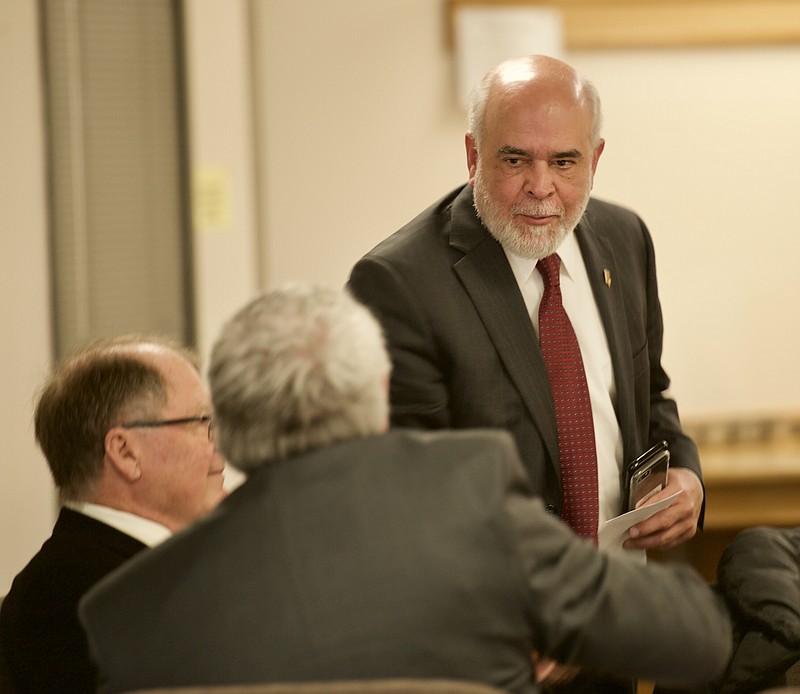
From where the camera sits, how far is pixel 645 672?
1251 millimetres

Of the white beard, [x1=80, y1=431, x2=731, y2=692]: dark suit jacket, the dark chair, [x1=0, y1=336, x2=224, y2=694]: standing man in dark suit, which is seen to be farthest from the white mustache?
the dark chair

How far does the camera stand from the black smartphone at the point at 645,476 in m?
1.83

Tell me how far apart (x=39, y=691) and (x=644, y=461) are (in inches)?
39.3

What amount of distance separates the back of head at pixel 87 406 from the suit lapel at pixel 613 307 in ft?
2.51

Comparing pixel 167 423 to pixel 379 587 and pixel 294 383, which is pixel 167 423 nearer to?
pixel 294 383

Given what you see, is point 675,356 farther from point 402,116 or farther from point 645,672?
point 645,672

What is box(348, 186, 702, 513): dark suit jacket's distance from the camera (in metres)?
1.80

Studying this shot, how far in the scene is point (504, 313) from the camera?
1.85 m

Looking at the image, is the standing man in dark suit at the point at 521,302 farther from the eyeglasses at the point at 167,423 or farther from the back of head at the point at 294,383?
the back of head at the point at 294,383

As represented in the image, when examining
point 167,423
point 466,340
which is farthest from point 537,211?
point 167,423

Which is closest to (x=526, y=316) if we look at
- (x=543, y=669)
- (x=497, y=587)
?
(x=543, y=669)

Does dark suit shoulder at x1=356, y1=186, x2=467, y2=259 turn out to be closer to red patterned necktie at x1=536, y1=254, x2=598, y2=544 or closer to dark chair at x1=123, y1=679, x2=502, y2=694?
red patterned necktie at x1=536, y1=254, x2=598, y2=544

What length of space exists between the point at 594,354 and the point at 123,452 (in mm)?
811

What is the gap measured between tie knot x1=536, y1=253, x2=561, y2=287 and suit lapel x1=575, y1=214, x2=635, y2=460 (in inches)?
3.0
